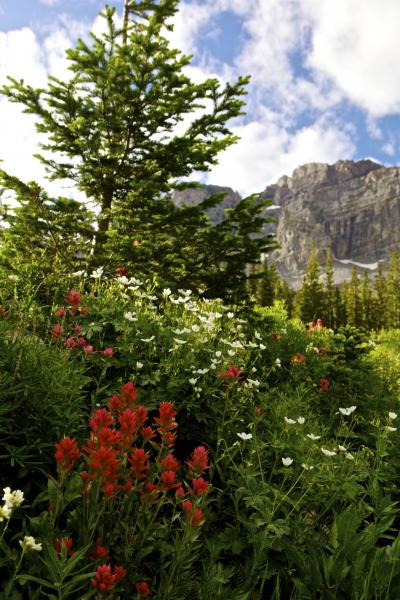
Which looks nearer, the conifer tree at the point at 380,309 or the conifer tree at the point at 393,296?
the conifer tree at the point at 393,296

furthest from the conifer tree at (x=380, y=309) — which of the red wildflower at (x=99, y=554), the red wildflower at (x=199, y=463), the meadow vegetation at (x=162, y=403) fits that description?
the red wildflower at (x=99, y=554)

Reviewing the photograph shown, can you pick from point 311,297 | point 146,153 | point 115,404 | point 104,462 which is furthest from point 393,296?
point 104,462

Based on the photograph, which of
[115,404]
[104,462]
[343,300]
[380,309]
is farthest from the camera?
[343,300]

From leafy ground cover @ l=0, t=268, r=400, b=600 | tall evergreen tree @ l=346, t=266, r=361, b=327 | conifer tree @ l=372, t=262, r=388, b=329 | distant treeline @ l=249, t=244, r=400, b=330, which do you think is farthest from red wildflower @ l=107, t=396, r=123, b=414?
conifer tree @ l=372, t=262, r=388, b=329

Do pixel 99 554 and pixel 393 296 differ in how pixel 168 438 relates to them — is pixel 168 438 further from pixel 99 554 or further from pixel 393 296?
pixel 393 296

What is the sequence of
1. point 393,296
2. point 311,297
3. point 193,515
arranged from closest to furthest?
1. point 193,515
2. point 311,297
3. point 393,296

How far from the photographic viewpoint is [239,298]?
7820mm

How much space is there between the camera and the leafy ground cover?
1.76 m

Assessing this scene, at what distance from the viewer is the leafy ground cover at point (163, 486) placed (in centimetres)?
176

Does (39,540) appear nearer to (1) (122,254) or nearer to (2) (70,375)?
(2) (70,375)

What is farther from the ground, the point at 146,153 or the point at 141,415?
the point at 146,153

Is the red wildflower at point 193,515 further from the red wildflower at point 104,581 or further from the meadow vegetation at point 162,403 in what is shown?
the red wildflower at point 104,581

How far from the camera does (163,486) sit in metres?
1.87

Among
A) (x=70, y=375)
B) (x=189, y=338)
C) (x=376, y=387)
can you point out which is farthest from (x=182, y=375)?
(x=376, y=387)
